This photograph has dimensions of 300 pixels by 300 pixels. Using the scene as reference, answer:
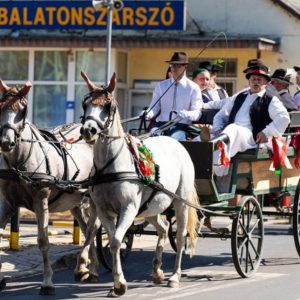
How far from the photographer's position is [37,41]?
27.7 meters

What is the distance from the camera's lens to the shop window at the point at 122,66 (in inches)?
1109

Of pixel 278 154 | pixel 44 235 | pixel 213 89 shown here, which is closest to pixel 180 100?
pixel 278 154

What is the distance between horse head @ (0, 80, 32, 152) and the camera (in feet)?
32.0

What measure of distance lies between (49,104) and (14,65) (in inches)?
62.0

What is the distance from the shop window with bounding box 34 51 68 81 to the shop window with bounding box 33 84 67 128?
11.4 inches

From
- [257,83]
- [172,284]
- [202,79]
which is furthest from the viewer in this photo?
[202,79]

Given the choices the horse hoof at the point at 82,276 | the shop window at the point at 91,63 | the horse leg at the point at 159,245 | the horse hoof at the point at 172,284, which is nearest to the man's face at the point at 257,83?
the horse leg at the point at 159,245

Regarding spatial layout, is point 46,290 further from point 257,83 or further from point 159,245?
point 257,83

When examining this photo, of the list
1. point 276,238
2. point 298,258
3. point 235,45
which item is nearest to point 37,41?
point 235,45

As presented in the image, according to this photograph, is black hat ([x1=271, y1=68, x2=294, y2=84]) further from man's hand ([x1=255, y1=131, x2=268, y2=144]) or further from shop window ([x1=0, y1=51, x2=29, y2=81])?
shop window ([x1=0, y1=51, x2=29, y2=81])

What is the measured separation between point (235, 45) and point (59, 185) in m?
16.1

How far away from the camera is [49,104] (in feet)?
94.7

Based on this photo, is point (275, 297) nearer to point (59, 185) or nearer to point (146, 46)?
point (59, 185)

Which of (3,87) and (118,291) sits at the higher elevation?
(3,87)
